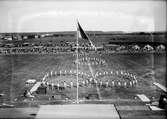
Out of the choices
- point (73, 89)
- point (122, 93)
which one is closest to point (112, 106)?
point (122, 93)

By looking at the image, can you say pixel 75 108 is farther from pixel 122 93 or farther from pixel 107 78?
pixel 107 78

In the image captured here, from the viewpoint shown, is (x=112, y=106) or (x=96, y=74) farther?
(x=96, y=74)

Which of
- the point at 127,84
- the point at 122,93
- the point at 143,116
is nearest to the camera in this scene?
the point at 143,116

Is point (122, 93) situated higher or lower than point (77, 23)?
lower

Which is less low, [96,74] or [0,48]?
[0,48]

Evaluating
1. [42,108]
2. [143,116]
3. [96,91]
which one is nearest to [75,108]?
[42,108]

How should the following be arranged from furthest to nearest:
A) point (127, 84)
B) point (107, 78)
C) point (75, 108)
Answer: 1. point (107, 78)
2. point (127, 84)
3. point (75, 108)

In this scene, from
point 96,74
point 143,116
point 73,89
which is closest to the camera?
point 143,116

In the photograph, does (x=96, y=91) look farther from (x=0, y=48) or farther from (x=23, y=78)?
(x=0, y=48)

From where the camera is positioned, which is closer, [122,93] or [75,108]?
[75,108]
